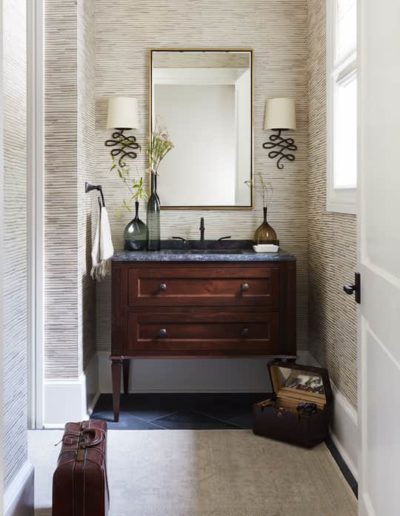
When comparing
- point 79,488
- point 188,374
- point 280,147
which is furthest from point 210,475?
point 280,147

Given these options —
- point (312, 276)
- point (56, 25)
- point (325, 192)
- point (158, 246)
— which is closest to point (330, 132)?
point (325, 192)

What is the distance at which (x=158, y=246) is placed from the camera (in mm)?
3637

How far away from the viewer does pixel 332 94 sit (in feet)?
10.0

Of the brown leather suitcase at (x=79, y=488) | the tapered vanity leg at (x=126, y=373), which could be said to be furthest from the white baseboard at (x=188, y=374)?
the brown leather suitcase at (x=79, y=488)

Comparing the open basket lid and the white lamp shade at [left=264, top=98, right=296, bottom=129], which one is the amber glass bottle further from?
the open basket lid

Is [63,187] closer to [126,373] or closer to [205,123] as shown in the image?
[205,123]

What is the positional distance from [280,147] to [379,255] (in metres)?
2.23

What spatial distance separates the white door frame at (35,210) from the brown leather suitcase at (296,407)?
1.15 meters

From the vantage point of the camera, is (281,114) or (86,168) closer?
(86,168)

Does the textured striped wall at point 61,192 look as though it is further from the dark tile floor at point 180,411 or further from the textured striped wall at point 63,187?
the dark tile floor at point 180,411

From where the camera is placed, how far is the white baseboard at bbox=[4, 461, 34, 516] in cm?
195

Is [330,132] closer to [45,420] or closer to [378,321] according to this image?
[378,321]

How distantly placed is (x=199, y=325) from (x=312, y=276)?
2.69 ft

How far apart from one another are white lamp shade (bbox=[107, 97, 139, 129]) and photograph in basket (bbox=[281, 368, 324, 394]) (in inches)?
66.8
